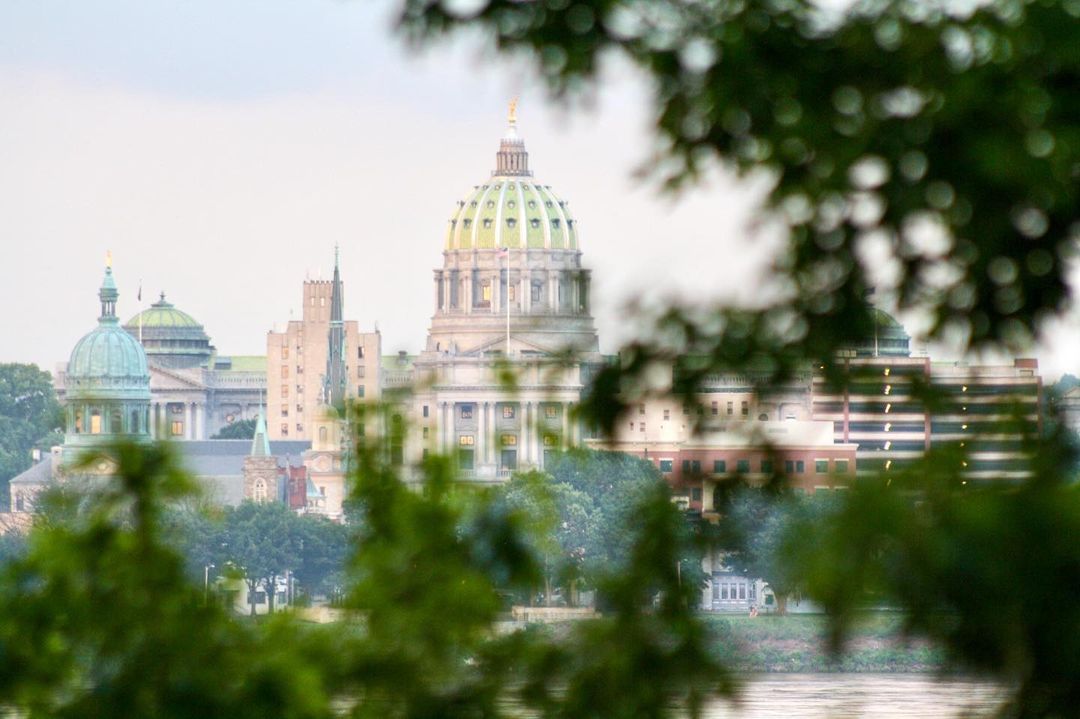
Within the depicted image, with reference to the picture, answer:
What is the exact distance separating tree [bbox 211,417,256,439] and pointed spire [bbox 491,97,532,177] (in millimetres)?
23887

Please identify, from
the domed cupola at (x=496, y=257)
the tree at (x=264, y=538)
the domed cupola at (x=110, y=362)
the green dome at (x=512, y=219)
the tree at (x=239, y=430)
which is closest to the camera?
the tree at (x=264, y=538)

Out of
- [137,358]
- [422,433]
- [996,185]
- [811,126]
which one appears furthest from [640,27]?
[137,358]

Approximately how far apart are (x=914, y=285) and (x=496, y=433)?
153cm

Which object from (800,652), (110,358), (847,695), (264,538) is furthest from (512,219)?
(847,695)

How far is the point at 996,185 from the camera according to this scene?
5.95 meters

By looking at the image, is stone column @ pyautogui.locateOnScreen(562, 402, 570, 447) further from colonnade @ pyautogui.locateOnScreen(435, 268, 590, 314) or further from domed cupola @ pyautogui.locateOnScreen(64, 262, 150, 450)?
colonnade @ pyautogui.locateOnScreen(435, 268, 590, 314)

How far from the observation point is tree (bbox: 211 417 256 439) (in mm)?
165875

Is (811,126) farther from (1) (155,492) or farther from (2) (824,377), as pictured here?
(1) (155,492)

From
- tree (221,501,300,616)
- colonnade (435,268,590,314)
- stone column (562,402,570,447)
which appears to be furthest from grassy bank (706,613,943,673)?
colonnade (435,268,590,314)

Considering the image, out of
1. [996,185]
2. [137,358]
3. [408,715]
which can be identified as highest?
[137,358]

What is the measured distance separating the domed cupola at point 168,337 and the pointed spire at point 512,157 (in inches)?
809

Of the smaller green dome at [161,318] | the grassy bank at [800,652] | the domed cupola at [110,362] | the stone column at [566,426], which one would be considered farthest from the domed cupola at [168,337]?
the stone column at [566,426]

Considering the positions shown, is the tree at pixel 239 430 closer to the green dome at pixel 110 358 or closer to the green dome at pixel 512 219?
the green dome at pixel 512 219

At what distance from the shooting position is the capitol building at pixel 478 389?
6.60 meters
